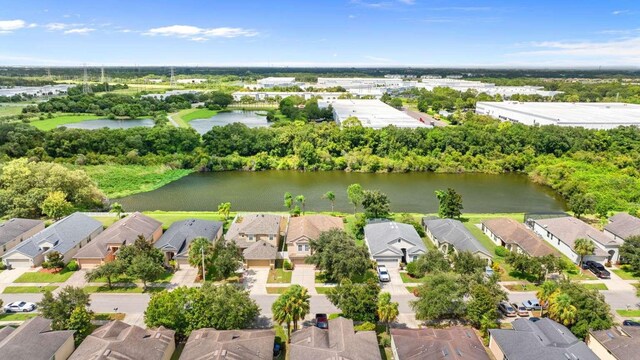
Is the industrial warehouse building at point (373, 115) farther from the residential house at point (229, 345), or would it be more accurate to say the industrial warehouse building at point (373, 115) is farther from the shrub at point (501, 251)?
the residential house at point (229, 345)

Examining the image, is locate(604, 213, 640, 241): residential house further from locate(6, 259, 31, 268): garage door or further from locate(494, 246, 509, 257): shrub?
locate(6, 259, 31, 268): garage door

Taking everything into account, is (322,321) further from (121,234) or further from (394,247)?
(121,234)

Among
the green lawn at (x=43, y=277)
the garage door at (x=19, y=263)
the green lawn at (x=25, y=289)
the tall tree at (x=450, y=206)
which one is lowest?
the green lawn at (x=25, y=289)

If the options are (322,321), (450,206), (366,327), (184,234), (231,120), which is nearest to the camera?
(366,327)

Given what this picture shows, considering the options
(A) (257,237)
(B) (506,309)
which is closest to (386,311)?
(B) (506,309)

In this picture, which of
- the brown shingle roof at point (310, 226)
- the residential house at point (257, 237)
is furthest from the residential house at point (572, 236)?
the residential house at point (257, 237)

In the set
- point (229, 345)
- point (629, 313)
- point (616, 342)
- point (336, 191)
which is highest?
point (336, 191)
